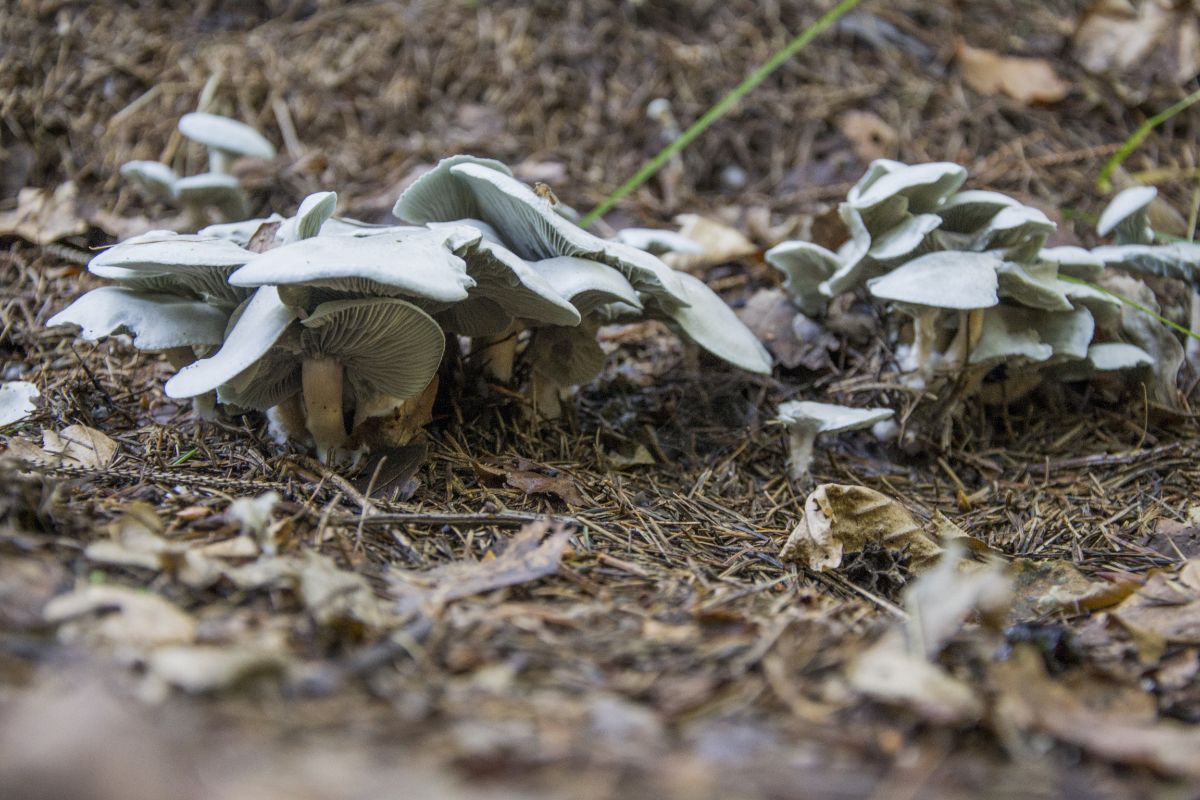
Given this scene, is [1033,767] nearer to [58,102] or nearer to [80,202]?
[80,202]

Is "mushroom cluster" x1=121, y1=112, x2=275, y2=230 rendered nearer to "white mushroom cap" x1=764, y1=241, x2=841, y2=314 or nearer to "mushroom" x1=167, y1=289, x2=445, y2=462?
"mushroom" x1=167, y1=289, x2=445, y2=462

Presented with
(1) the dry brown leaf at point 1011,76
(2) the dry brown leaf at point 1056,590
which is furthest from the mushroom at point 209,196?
(1) the dry brown leaf at point 1011,76

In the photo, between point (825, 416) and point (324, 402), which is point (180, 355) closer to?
point (324, 402)

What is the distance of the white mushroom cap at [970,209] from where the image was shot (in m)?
3.01

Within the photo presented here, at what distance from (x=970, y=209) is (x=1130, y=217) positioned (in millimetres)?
777

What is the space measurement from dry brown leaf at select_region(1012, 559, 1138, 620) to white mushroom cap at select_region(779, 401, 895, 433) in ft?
2.07

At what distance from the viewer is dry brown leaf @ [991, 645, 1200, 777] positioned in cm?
124

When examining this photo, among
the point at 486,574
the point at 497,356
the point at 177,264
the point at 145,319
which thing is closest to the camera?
the point at 486,574

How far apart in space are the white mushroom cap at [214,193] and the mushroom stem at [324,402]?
6.40ft

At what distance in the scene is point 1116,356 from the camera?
312 centimetres

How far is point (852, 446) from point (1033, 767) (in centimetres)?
212

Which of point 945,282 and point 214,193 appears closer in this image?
point 945,282

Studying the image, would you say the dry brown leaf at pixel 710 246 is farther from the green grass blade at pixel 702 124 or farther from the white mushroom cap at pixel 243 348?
the white mushroom cap at pixel 243 348

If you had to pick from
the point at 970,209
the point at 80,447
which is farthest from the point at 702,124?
the point at 80,447
